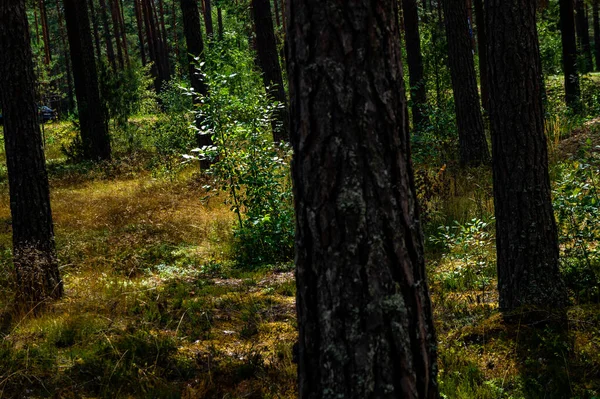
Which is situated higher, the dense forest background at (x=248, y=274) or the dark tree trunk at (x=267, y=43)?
the dark tree trunk at (x=267, y=43)

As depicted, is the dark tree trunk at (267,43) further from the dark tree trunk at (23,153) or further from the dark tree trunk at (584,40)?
the dark tree trunk at (23,153)

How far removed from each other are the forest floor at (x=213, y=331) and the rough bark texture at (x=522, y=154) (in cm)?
33

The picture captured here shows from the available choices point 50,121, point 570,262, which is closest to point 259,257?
point 570,262

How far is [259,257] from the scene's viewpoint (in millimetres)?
7031

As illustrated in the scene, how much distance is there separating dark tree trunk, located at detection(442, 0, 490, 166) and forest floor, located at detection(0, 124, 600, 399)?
290cm

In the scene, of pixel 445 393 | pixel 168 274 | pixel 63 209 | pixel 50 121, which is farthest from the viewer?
pixel 50 121

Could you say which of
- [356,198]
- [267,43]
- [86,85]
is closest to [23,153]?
[356,198]

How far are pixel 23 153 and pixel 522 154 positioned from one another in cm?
473

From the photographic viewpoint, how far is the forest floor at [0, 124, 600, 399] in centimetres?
349

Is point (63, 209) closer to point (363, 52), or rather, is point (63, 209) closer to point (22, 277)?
point (22, 277)

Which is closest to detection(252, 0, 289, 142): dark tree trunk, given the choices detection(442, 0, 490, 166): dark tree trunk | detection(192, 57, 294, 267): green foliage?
detection(442, 0, 490, 166): dark tree trunk

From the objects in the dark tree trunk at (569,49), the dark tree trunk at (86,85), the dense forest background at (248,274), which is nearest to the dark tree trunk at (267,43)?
the dense forest background at (248,274)

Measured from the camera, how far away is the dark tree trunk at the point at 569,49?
1529 centimetres

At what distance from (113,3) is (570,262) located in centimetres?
3984
